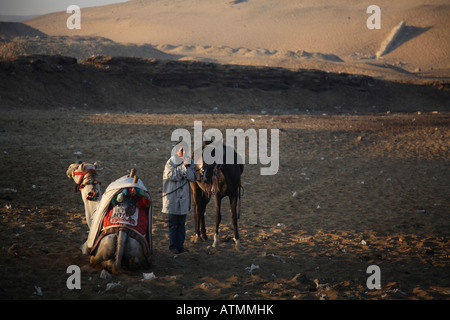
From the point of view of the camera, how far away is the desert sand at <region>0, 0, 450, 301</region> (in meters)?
6.07

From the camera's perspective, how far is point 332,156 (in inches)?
603

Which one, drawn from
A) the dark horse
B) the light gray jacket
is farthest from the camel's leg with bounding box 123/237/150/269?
the dark horse

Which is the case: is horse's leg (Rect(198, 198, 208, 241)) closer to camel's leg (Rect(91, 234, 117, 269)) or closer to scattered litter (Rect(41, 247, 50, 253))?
camel's leg (Rect(91, 234, 117, 269))

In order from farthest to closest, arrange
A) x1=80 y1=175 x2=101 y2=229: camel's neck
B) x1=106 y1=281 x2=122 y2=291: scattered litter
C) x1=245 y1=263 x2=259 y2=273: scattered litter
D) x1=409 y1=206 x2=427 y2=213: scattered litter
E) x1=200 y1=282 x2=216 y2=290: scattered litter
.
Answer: x1=409 y1=206 x2=427 y2=213: scattered litter < x1=80 y1=175 x2=101 y2=229: camel's neck < x1=245 y1=263 x2=259 y2=273: scattered litter < x1=200 y1=282 x2=216 y2=290: scattered litter < x1=106 y1=281 x2=122 y2=291: scattered litter

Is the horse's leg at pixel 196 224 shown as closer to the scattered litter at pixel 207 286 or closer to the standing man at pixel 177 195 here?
the standing man at pixel 177 195

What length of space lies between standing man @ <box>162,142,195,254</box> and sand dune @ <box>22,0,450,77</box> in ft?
136

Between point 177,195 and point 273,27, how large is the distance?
93.9m

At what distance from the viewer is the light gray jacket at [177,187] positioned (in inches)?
278

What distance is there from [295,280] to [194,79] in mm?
23672

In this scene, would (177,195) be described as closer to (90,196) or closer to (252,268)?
(90,196)

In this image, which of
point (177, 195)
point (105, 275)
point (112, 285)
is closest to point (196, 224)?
point (177, 195)

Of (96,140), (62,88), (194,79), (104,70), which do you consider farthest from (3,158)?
(194,79)

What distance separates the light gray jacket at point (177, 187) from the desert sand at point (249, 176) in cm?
82

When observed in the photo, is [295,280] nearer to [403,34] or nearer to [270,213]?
[270,213]
